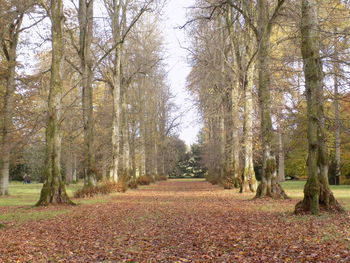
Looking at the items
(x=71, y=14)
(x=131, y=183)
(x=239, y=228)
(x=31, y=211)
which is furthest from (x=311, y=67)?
(x=131, y=183)

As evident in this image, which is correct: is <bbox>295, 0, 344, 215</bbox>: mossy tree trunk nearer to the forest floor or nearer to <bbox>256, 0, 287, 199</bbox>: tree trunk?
the forest floor

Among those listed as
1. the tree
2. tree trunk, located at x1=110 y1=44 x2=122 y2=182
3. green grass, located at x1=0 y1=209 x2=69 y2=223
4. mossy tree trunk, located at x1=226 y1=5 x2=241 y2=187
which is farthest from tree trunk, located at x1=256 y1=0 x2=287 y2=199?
the tree

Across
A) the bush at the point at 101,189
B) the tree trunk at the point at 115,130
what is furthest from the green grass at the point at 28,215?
the tree trunk at the point at 115,130

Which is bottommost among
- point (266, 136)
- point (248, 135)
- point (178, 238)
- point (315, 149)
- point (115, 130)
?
point (178, 238)

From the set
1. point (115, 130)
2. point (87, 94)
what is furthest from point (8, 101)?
point (115, 130)

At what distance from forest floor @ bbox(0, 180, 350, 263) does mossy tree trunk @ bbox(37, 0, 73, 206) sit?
284 centimetres

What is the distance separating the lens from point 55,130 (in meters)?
14.9

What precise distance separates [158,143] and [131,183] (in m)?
22.3

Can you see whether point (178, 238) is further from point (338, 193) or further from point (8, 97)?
point (8, 97)

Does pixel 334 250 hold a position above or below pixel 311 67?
below

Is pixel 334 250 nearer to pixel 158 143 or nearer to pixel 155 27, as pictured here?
pixel 155 27

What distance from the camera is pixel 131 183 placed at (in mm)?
29422

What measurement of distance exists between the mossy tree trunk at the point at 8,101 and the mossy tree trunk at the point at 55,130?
7299 mm

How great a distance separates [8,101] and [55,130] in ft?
28.7
